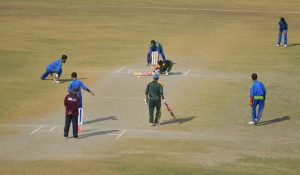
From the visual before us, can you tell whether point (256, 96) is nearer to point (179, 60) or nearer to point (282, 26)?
point (179, 60)

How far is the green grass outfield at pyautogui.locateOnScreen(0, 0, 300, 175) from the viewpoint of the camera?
91.9 feet

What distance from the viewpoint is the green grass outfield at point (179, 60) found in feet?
91.9

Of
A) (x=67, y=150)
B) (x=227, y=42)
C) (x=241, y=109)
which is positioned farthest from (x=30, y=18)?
(x=67, y=150)

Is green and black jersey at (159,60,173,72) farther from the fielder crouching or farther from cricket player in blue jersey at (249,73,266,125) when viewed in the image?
the fielder crouching

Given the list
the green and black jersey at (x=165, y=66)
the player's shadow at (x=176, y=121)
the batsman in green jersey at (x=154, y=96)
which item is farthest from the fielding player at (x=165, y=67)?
Answer: the batsman in green jersey at (x=154, y=96)

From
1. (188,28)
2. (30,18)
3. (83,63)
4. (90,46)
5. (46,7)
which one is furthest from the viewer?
(46,7)

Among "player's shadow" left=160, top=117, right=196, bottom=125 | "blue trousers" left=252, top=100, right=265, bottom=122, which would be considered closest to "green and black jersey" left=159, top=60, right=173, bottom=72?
"player's shadow" left=160, top=117, right=196, bottom=125

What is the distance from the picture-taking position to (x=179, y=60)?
50906mm

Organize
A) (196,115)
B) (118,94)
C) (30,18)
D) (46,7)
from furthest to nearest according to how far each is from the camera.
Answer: (46,7), (30,18), (118,94), (196,115)

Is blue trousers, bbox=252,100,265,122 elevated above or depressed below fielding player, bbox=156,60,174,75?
below

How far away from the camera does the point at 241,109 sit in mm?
36906

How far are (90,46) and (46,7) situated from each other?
25.3m

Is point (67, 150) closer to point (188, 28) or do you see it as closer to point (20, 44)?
point (20, 44)

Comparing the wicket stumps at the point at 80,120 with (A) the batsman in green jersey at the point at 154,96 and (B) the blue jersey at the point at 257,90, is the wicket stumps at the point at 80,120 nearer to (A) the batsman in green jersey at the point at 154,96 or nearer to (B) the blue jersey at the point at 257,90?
(A) the batsman in green jersey at the point at 154,96
